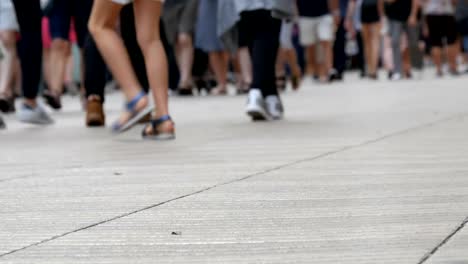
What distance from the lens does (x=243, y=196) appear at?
417cm

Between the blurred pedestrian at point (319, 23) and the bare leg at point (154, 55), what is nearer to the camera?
the bare leg at point (154, 55)

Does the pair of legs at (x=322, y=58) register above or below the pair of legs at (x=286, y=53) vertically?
below

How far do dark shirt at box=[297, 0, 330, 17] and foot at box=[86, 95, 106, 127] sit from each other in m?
11.0

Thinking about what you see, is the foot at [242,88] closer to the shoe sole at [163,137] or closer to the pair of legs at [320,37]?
the pair of legs at [320,37]

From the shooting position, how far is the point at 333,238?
3.21 meters

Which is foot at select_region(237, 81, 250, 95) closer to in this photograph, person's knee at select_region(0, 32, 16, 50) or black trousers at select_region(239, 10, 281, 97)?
person's knee at select_region(0, 32, 16, 50)

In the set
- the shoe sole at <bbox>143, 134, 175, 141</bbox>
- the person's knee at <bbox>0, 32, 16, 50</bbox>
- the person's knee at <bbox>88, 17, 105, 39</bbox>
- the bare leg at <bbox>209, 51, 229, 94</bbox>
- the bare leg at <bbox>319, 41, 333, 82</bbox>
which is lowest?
the bare leg at <bbox>319, 41, 333, 82</bbox>

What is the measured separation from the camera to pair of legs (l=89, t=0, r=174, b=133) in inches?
286

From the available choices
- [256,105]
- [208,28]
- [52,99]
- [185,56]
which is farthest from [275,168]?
[185,56]

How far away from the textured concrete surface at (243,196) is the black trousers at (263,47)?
3.07 feet

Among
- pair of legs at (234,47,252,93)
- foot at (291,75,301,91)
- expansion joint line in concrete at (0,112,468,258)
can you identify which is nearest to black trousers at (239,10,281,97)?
expansion joint line in concrete at (0,112,468,258)

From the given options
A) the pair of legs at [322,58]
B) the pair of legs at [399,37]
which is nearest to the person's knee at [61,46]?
the pair of legs at [322,58]

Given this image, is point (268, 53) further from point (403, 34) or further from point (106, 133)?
point (403, 34)

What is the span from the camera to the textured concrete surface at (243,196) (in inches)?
122
